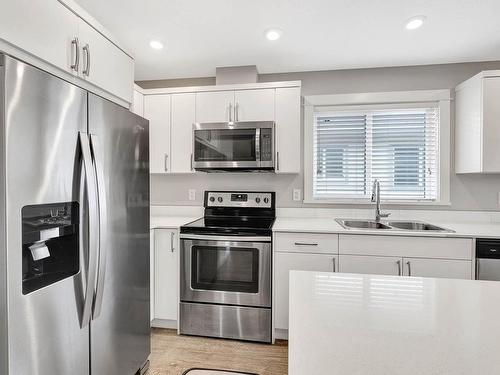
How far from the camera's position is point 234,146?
2439 millimetres

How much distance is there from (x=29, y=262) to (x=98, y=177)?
42 centimetres

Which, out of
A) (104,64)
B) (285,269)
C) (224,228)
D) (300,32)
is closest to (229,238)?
(224,228)

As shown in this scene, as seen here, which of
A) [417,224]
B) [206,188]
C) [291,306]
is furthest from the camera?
[206,188]

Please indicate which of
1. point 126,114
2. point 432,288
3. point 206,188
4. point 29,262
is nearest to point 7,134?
point 29,262

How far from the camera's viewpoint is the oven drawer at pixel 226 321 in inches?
84.7

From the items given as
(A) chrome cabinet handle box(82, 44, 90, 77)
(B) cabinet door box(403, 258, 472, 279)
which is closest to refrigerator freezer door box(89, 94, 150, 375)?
(A) chrome cabinet handle box(82, 44, 90, 77)

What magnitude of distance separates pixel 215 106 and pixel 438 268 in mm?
2253

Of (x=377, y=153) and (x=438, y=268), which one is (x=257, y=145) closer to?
(x=377, y=153)

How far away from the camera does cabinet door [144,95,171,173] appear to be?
2.67m

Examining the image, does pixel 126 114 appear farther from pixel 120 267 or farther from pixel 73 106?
pixel 120 267

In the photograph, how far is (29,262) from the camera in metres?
0.99

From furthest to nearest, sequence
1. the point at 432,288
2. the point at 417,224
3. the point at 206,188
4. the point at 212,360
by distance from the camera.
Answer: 1. the point at 206,188
2. the point at 417,224
3. the point at 212,360
4. the point at 432,288

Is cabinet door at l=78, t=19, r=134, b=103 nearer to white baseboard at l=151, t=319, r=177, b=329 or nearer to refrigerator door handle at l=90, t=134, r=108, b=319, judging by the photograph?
refrigerator door handle at l=90, t=134, r=108, b=319

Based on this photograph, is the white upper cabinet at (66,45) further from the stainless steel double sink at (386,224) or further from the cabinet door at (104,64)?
the stainless steel double sink at (386,224)
